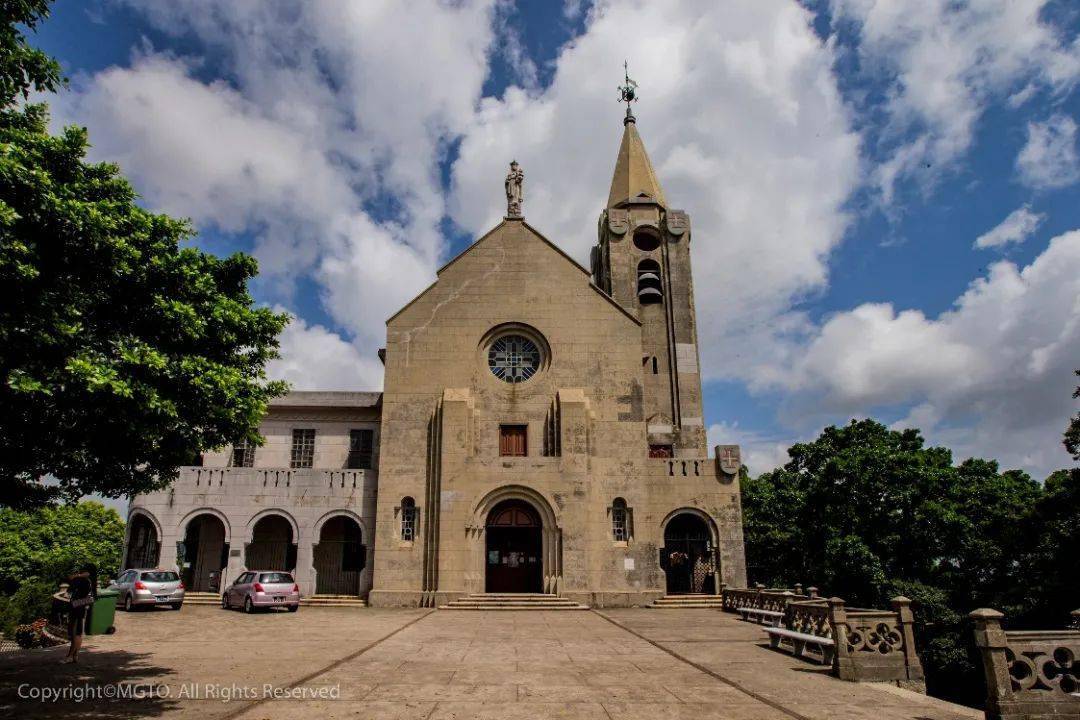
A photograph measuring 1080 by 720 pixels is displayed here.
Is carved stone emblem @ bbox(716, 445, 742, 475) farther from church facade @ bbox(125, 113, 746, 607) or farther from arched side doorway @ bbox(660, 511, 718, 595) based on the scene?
arched side doorway @ bbox(660, 511, 718, 595)

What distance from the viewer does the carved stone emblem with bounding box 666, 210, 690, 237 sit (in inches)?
1391

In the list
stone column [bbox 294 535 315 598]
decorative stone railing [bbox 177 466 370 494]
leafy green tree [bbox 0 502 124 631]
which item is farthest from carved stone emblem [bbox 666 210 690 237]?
leafy green tree [bbox 0 502 124 631]

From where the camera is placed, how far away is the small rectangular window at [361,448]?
28750 mm

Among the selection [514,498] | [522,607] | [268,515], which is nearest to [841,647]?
[522,607]

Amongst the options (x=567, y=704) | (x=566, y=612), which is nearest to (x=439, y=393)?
(x=566, y=612)

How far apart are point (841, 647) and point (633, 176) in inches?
1233

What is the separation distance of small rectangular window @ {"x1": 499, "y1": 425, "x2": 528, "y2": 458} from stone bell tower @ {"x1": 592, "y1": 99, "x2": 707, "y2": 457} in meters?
8.43

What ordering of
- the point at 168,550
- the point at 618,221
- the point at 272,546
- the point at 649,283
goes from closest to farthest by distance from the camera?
the point at 168,550 < the point at 272,546 < the point at 649,283 < the point at 618,221

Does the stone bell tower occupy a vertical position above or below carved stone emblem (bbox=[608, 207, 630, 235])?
below

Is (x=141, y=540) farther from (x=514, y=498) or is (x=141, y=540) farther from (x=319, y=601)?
(x=514, y=498)

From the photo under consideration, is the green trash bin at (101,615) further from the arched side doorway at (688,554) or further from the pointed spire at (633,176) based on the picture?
the pointed spire at (633,176)

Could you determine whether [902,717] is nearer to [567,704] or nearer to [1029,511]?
[567,704]

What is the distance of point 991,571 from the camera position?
29.4 meters

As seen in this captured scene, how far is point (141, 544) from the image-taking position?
89.6 feet
